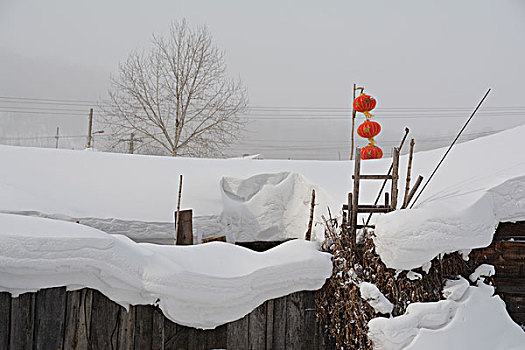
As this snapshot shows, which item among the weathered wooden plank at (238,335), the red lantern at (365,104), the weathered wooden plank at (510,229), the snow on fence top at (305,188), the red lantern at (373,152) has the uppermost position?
the red lantern at (365,104)

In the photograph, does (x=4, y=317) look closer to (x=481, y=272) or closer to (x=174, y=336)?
(x=174, y=336)

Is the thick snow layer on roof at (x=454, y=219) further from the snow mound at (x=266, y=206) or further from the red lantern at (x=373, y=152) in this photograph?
the snow mound at (x=266, y=206)

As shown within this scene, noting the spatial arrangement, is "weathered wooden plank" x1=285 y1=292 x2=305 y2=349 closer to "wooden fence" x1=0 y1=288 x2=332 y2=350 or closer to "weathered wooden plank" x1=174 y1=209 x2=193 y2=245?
"wooden fence" x1=0 y1=288 x2=332 y2=350

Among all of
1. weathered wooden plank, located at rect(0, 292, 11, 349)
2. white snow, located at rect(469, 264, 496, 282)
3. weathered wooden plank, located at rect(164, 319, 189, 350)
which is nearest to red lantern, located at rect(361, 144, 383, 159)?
white snow, located at rect(469, 264, 496, 282)

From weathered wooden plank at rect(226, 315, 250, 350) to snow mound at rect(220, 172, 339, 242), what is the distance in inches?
86.2

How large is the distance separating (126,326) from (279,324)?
1.05 meters

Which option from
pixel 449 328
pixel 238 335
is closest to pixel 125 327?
pixel 238 335

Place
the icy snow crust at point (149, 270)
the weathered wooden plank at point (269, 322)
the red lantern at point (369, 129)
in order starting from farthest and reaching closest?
the red lantern at point (369, 129)
the weathered wooden plank at point (269, 322)
the icy snow crust at point (149, 270)

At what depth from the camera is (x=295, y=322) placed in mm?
3516

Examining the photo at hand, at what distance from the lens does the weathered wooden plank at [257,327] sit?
11.1 feet

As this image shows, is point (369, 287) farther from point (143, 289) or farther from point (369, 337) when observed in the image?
point (143, 289)

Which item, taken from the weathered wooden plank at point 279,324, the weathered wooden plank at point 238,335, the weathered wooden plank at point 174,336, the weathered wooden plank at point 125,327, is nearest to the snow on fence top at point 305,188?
the weathered wooden plank at point 279,324

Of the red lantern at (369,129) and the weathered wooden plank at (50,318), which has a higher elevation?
the red lantern at (369,129)

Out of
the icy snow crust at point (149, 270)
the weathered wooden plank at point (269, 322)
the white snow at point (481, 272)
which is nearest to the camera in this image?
the icy snow crust at point (149, 270)
